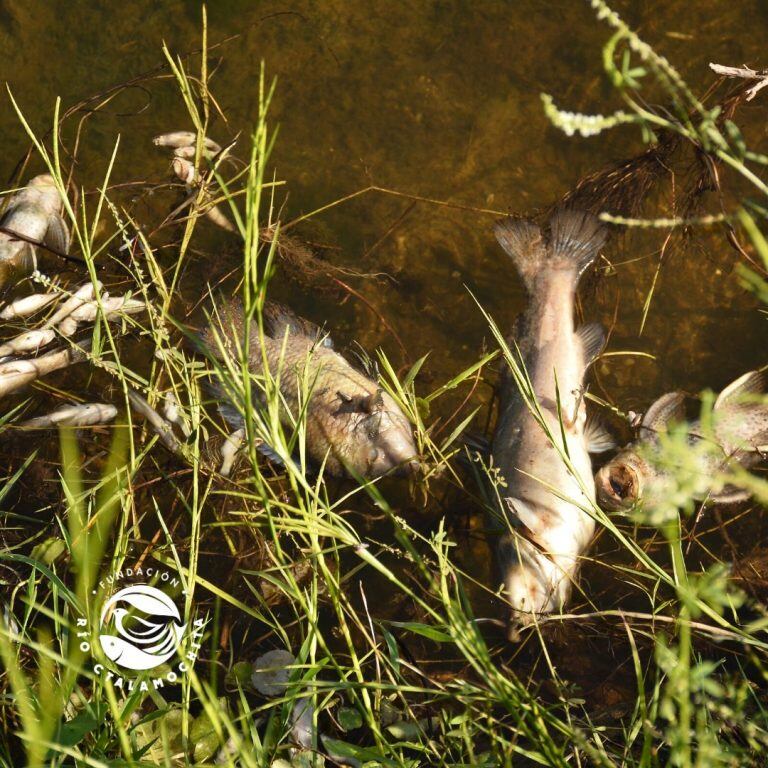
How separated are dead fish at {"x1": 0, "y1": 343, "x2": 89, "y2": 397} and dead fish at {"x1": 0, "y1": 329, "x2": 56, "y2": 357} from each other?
7 cm

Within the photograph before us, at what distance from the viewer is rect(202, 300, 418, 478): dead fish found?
4.13 m

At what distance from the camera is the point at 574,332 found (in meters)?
4.41

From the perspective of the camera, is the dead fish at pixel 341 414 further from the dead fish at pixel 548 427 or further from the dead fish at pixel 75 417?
the dead fish at pixel 75 417

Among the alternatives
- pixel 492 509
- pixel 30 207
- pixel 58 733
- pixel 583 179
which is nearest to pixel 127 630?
pixel 58 733

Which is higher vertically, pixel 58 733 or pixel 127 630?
pixel 58 733

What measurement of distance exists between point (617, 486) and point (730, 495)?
615 mm

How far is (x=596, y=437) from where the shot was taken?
4.39m

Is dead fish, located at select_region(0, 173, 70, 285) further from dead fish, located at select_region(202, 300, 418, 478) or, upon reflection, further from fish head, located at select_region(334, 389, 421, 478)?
fish head, located at select_region(334, 389, 421, 478)

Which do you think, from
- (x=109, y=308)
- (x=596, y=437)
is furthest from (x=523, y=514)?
(x=109, y=308)

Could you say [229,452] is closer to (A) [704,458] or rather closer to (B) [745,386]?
(A) [704,458]

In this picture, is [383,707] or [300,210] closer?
[383,707]

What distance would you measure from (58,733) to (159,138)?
11.8 feet

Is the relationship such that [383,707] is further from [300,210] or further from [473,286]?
[300,210]

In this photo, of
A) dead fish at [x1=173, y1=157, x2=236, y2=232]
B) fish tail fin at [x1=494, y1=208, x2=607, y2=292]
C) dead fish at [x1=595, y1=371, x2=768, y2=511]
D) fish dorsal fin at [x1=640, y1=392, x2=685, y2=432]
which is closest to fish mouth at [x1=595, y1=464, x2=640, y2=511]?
dead fish at [x1=595, y1=371, x2=768, y2=511]
